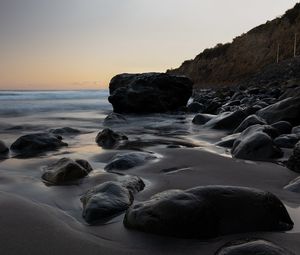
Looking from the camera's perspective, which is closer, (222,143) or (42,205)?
(42,205)

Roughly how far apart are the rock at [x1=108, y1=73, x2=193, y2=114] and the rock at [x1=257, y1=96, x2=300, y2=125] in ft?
18.3

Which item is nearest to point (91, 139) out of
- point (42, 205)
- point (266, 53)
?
point (42, 205)

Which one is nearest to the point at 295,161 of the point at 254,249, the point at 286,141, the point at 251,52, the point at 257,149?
the point at 257,149

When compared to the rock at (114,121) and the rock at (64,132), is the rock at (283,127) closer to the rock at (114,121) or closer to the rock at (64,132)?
the rock at (64,132)

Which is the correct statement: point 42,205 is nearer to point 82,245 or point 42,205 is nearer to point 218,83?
point 82,245

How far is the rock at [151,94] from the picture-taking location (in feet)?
38.0

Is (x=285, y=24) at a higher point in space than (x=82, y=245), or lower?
higher

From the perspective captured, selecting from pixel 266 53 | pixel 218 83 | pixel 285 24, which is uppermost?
pixel 285 24

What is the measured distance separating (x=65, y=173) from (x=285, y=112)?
3.88 m

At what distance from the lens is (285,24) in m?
38.2

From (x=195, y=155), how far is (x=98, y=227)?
2155 mm

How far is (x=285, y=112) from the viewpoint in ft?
19.5

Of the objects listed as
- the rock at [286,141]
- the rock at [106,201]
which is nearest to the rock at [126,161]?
the rock at [106,201]

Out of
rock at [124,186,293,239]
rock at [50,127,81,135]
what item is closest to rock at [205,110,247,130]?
rock at [50,127,81,135]
